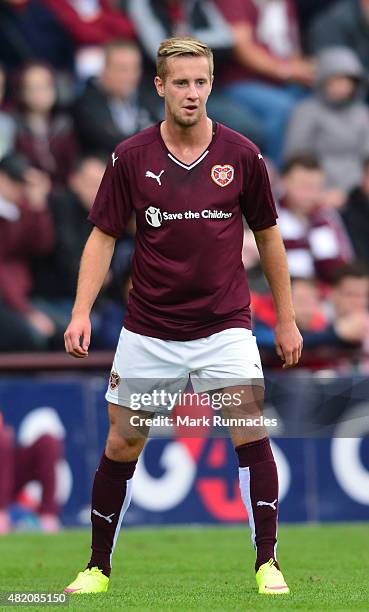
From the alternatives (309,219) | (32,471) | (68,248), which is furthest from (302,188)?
(32,471)

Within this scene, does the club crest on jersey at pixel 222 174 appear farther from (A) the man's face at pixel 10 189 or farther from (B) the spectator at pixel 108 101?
(B) the spectator at pixel 108 101

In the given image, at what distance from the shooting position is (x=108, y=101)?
13.4 metres

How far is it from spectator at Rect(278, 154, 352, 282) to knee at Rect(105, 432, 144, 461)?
6.34 meters

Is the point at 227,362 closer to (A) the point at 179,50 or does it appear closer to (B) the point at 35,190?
(A) the point at 179,50

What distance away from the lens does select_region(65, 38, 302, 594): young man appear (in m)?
6.46

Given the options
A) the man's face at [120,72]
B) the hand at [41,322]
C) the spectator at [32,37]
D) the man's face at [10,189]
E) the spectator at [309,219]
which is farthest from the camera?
the spectator at [32,37]

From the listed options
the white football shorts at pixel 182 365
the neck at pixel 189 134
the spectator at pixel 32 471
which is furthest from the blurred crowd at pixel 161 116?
the neck at pixel 189 134

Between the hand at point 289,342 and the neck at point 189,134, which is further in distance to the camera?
the hand at point 289,342

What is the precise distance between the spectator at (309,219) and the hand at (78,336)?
6495mm

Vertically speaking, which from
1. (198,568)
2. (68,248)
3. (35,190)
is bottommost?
(198,568)

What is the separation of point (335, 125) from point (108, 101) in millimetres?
2260

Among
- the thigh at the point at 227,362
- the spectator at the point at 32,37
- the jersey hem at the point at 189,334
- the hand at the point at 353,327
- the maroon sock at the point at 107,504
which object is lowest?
the maroon sock at the point at 107,504

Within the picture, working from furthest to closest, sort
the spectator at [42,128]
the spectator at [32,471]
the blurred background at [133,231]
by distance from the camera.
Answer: the spectator at [42,128] → the blurred background at [133,231] → the spectator at [32,471]

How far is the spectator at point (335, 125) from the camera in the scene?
14141 mm
